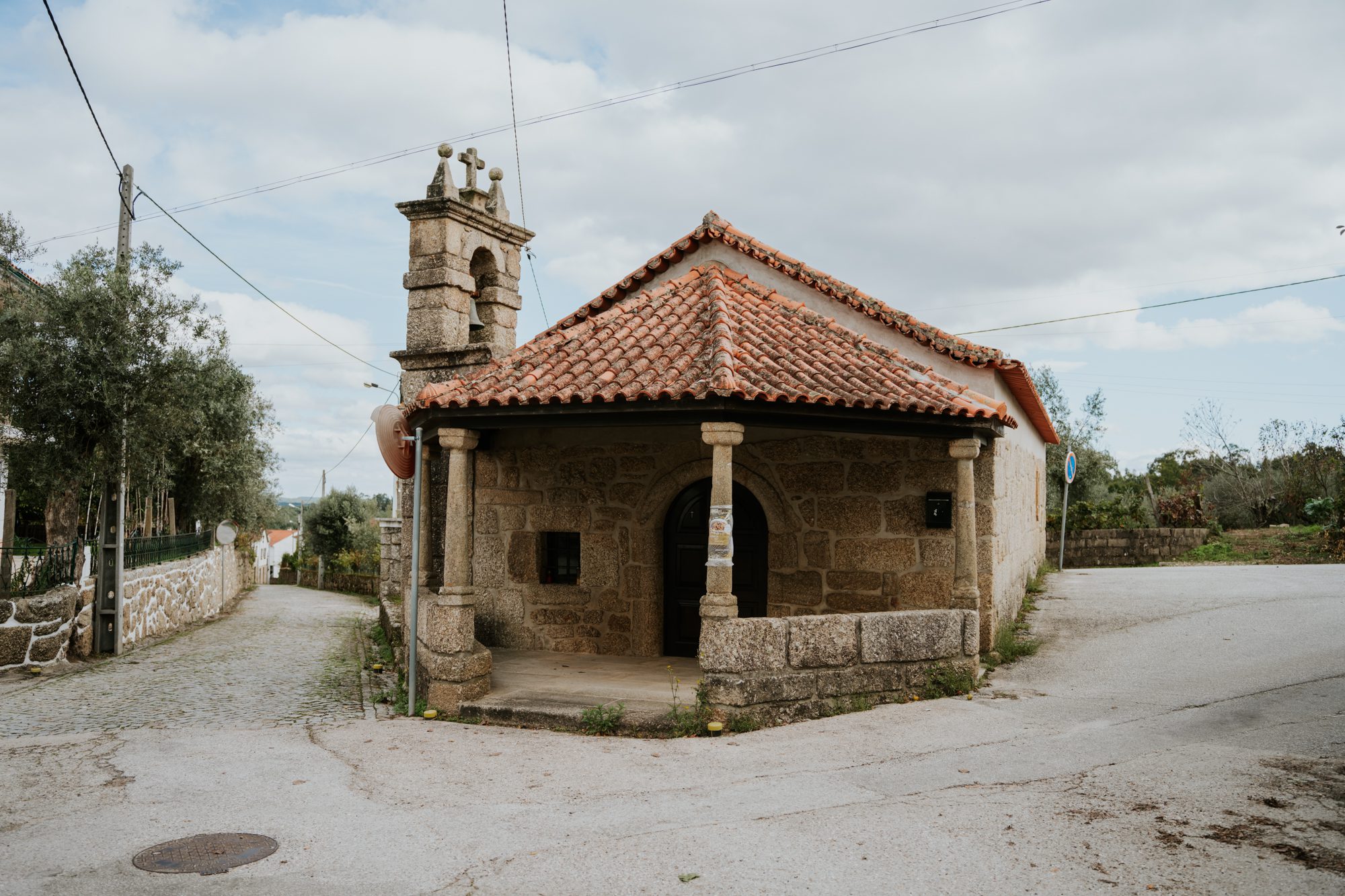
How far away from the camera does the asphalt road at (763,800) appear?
396cm

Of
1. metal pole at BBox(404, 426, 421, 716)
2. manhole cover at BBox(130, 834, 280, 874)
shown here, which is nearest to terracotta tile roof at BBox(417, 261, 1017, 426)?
metal pole at BBox(404, 426, 421, 716)

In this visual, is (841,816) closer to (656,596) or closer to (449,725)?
(449,725)

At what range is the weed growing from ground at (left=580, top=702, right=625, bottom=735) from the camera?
671 cm

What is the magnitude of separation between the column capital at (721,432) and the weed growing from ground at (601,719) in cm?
208

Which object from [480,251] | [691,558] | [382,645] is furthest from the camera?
[382,645]

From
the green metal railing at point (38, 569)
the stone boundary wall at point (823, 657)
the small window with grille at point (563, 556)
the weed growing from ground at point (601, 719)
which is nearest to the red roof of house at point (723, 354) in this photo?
the stone boundary wall at point (823, 657)

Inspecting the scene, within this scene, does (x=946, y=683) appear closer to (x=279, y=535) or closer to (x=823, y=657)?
(x=823, y=657)

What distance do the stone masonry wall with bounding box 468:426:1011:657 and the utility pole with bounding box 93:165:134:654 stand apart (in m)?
5.00

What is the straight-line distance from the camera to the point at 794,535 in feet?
29.7

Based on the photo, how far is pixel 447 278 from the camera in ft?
34.4

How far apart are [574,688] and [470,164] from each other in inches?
254

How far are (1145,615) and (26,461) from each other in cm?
1325

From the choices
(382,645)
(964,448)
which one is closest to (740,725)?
(964,448)

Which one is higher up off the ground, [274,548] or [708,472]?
[708,472]
